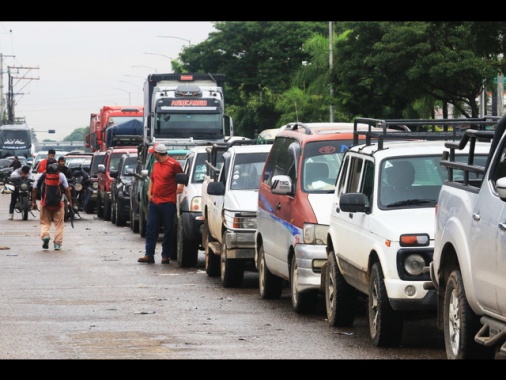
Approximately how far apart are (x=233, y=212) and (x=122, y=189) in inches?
676

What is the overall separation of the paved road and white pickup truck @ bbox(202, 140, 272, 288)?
31 cm

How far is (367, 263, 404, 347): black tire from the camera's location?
11.4 meters

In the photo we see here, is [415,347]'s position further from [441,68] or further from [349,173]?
[441,68]

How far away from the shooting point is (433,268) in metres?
10.5

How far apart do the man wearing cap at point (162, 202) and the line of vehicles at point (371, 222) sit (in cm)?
34

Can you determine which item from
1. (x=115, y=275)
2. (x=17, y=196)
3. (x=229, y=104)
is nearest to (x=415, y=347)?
(x=115, y=275)

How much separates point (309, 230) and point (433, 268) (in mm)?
3623

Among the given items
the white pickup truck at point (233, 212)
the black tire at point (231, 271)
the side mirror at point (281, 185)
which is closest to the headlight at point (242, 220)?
the white pickup truck at point (233, 212)

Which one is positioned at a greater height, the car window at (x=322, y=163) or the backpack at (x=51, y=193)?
the car window at (x=322, y=163)

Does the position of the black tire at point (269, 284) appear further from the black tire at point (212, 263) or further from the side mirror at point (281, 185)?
the black tire at point (212, 263)

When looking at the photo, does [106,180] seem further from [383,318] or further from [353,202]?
[383,318]

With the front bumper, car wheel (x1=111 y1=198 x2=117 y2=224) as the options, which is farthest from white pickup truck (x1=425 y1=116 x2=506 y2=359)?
car wheel (x1=111 y1=198 x2=117 y2=224)

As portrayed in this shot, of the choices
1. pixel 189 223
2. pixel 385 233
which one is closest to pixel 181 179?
pixel 189 223

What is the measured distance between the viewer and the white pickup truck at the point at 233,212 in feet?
56.5
